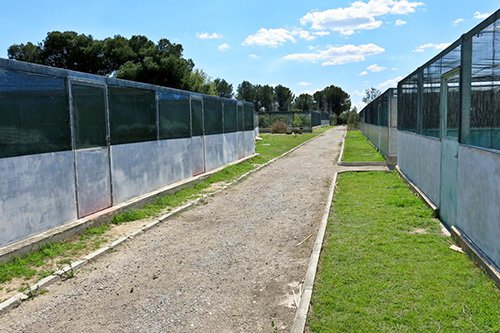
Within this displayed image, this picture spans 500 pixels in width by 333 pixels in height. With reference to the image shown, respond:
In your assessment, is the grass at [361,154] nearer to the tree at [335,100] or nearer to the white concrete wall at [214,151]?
the white concrete wall at [214,151]

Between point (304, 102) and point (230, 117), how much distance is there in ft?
306

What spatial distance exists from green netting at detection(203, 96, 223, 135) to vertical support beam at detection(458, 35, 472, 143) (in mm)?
9639

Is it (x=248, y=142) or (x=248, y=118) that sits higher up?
(x=248, y=118)

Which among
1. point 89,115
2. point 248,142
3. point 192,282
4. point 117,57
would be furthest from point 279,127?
point 192,282

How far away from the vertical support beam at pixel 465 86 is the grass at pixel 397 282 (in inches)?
61.7

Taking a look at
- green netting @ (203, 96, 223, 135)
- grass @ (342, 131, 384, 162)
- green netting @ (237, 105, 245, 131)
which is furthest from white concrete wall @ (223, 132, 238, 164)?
grass @ (342, 131, 384, 162)

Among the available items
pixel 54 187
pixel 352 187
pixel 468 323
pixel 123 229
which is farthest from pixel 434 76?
pixel 54 187

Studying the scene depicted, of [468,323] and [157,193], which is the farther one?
[157,193]

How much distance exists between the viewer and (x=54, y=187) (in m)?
6.87

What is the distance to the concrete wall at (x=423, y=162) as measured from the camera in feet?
26.6

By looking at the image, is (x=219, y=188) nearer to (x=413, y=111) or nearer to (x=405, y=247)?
(x=413, y=111)

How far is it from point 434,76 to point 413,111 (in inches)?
105

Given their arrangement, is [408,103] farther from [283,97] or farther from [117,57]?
[283,97]

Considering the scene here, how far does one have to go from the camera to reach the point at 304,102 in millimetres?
109312
